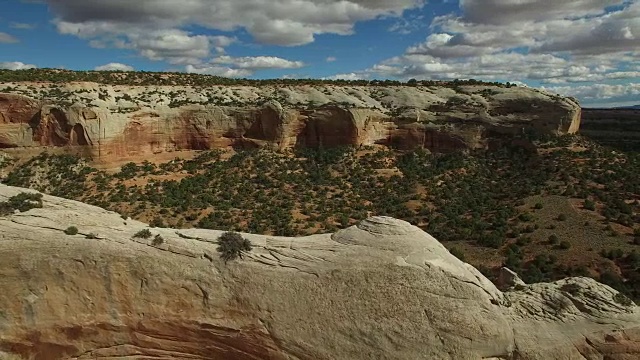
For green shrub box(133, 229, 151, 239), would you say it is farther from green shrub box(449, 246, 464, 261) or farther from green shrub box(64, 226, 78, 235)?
green shrub box(449, 246, 464, 261)

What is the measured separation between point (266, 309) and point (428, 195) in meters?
32.3

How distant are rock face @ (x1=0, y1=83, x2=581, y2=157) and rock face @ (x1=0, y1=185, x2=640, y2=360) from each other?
3134 cm

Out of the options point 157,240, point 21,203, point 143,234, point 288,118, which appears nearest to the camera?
point 157,240

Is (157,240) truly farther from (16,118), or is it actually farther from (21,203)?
(16,118)

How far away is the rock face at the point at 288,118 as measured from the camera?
4312 cm

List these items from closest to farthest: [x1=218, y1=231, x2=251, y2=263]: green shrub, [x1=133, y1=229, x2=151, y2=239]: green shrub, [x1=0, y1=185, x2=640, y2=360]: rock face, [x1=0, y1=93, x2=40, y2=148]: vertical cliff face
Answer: [x1=0, y1=185, x2=640, y2=360]: rock face → [x1=218, y1=231, x2=251, y2=263]: green shrub → [x1=133, y1=229, x2=151, y2=239]: green shrub → [x1=0, y1=93, x2=40, y2=148]: vertical cliff face

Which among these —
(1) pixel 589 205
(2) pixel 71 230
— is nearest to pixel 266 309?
(2) pixel 71 230

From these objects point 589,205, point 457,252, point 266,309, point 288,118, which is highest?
point 288,118

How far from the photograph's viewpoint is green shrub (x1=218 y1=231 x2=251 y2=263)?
12.4m

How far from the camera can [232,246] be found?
1248 cm

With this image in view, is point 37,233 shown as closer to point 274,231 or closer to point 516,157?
point 274,231

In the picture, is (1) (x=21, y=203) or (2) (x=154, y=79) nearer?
(1) (x=21, y=203)

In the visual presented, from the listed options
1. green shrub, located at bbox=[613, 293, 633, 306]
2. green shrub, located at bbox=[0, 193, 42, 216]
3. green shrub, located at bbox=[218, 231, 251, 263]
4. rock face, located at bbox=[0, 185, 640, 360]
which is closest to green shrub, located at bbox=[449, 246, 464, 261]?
green shrub, located at bbox=[613, 293, 633, 306]

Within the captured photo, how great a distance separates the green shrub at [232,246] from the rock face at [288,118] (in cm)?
3250
